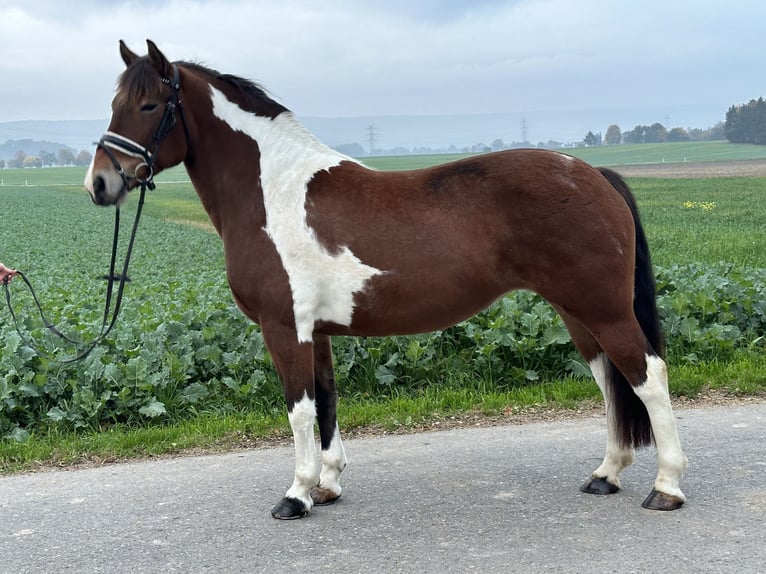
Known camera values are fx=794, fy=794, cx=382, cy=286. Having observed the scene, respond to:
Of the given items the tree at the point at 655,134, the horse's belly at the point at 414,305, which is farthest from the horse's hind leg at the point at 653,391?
the tree at the point at 655,134

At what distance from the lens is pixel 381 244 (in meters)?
4.11

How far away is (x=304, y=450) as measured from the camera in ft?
13.6

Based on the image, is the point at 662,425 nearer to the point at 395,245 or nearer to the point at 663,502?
the point at 663,502

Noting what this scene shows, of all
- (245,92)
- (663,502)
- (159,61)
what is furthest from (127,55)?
(663,502)

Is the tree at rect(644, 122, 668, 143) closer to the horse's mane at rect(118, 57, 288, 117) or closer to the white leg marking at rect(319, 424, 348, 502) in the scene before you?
the horse's mane at rect(118, 57, 288, 117)

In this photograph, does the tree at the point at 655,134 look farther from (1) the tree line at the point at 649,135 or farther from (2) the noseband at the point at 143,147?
(2) the noseband at the point at 143,147

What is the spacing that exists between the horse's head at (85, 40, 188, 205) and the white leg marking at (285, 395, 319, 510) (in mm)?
1455

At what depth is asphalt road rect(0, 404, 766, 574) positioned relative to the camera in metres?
3.51

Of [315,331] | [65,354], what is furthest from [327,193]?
[65,354]

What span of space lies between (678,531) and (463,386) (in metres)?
2.89

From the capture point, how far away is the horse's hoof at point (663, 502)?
→ 399 cm

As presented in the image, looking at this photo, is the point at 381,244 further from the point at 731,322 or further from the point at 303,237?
the point at 731,322

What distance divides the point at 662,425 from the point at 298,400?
6.21 feet

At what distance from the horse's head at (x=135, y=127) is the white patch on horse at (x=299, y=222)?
295 millimetres
